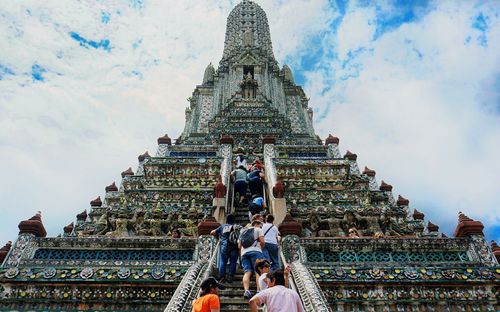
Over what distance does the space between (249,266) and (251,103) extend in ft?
66.6

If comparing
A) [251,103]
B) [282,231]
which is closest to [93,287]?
[282,231]

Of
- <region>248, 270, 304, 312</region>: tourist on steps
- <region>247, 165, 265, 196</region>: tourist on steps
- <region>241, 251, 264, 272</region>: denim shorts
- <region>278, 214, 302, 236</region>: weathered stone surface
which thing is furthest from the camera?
<region>247, 165, 265, 196</region>: tourist on steps

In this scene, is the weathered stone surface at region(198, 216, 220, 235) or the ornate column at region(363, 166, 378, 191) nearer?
the weathered stone surface at region(198, 216, 220, 235)

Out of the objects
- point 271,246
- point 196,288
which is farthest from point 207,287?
point 271,246

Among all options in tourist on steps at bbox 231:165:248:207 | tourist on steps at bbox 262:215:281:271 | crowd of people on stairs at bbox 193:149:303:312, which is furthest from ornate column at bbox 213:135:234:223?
tourist on steps at bbox 262:215:281:271

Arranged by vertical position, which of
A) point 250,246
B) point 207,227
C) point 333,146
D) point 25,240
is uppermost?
point 333,146

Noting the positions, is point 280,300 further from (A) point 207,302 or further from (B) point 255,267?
(B) point 255,267

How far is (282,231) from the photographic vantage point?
34.0 feet

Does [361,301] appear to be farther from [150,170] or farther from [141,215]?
[150,170]

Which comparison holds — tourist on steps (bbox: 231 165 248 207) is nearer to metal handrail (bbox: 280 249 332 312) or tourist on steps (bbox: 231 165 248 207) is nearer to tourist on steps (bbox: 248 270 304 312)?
metal handrail (bbox: 280 249 332 312)

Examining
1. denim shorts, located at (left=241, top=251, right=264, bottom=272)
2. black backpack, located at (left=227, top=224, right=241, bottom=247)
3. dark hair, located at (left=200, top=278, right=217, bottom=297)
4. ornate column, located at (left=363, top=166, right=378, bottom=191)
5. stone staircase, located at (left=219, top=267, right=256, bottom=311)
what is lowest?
dark hair, located at (left=200, top=278, right=217, bottom=297)

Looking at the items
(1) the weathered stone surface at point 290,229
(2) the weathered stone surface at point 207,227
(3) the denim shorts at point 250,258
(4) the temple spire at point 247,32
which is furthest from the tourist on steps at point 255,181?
(4) the temple spire at point 247,32

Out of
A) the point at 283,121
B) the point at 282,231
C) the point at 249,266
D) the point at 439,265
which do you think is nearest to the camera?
the point at 249,266

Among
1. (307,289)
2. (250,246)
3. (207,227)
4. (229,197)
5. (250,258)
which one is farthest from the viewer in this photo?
(229,197)
